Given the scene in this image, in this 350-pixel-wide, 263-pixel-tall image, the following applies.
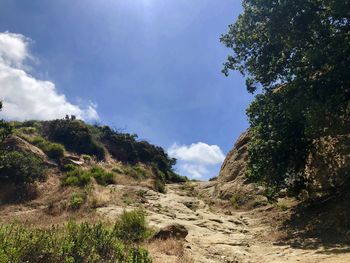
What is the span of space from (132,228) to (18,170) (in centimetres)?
1609

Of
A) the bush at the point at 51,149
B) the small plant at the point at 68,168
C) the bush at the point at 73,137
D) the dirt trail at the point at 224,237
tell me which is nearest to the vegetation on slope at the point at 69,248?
the dirt trail at the point at 224,237

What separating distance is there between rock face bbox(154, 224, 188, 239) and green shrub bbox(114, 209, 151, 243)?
1.90ft

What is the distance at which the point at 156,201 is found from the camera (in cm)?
2747

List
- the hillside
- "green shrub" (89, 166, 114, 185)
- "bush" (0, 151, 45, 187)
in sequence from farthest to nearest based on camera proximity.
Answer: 1. "green shrub" (89, 166, 114, 185)
2. "bush" (0, 151, 45, 187)
3. the hillside

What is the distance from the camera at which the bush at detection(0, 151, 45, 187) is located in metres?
27.2

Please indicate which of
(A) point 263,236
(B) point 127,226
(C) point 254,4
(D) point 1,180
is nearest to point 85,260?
(B) point 127,226

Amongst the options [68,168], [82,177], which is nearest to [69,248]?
[82,177]

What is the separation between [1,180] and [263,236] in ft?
62.6

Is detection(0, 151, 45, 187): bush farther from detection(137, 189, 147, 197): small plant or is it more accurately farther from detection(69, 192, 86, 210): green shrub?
detection(137, 189, 147, 197): small plant

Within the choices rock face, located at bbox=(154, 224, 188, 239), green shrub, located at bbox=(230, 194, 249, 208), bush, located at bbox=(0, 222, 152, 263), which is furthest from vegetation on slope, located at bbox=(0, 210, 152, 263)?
green shrub, located at bbox=(230, 194, 249, 208)

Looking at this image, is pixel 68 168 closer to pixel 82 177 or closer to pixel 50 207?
pixel 82 177

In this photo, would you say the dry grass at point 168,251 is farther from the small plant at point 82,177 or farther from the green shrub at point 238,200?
the green shrub at point 238,200

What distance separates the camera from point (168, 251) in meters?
12.0

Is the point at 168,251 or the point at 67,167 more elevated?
the point at 67,167
